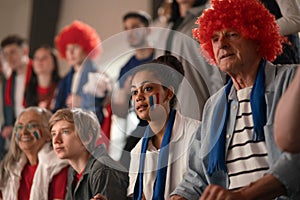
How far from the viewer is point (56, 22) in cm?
754

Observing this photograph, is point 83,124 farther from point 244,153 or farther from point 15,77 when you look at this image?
point 15,77

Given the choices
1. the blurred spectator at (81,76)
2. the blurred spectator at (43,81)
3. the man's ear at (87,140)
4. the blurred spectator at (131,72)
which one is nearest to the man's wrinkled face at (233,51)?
the blurred spectator at (131,72)

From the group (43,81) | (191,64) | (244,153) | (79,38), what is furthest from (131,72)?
(43,81)

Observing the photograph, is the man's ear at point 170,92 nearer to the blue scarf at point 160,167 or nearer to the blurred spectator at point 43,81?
the blue scarf at point 160,167

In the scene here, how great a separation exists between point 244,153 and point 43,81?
293 cm

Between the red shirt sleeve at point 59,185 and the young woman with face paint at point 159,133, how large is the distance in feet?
1.93

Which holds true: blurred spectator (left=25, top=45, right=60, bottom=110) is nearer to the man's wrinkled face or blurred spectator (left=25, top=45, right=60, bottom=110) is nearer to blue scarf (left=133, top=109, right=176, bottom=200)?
blue scarf (left=133, top=109, right=176, bottom=200)

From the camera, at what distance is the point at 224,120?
8.27 feet

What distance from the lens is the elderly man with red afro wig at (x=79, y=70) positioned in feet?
14.2

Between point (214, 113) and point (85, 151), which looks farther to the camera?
point (85, 151)

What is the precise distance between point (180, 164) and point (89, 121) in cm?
71

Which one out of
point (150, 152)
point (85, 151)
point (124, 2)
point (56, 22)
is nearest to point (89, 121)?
point (85, 151)

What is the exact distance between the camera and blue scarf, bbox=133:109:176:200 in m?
2.71

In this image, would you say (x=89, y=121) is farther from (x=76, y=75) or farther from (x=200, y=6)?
(x=76, y=75)
